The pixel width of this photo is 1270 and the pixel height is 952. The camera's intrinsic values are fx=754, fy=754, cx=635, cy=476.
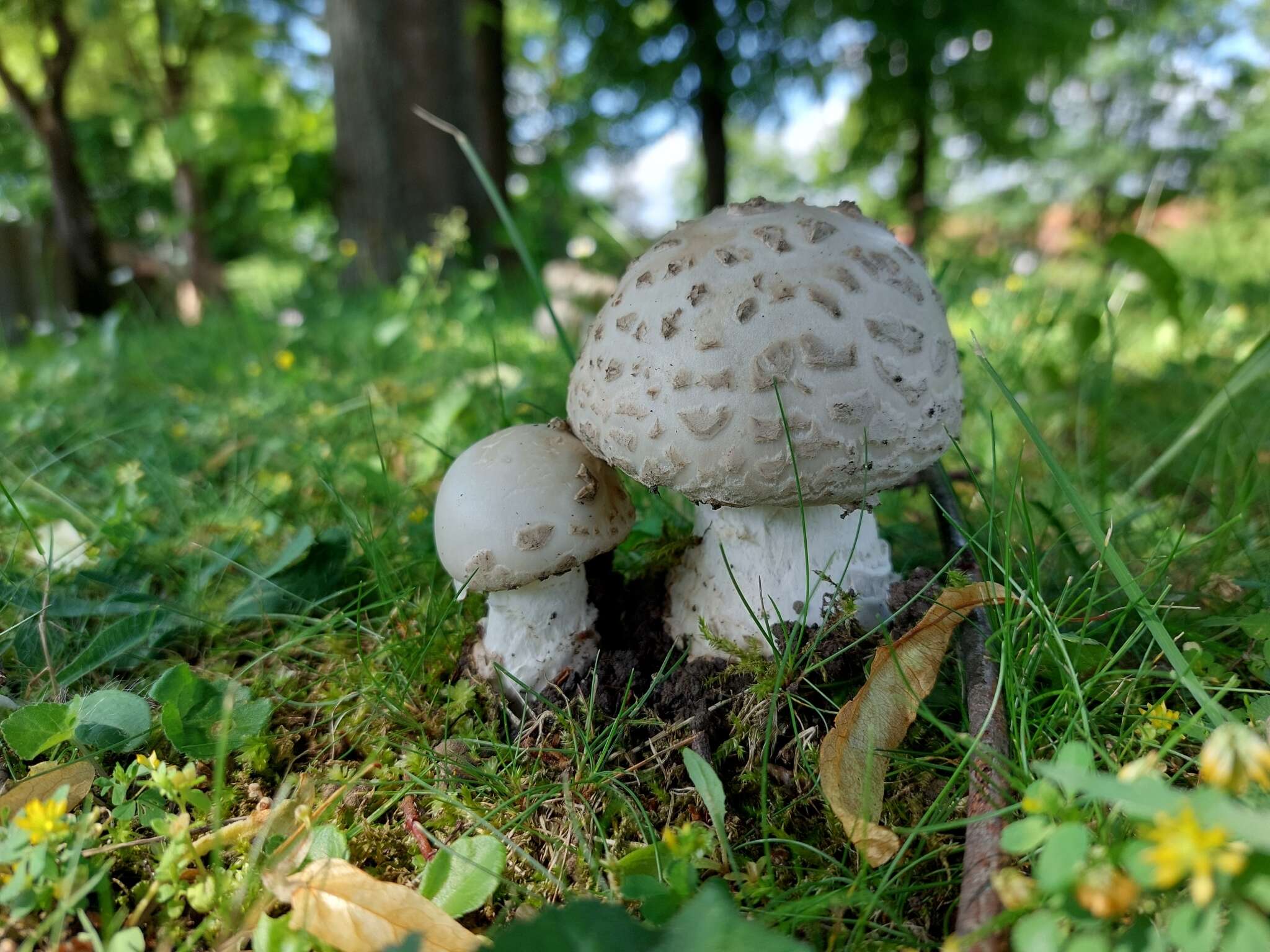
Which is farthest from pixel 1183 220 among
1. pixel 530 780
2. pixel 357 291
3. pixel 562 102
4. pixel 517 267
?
pixel 530 780

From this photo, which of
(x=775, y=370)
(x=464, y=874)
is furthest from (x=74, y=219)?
(x=464, y=874)

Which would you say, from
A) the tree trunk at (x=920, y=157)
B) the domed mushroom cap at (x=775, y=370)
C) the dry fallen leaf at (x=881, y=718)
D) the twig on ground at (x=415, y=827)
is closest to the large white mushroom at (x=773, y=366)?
the domed mushroom cap at (x=775, y=370)

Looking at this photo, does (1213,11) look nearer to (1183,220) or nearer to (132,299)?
(1183,220)

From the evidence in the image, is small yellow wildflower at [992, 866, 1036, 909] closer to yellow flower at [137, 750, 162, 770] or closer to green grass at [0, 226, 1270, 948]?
green grass at [0, 226, 1270, 948]

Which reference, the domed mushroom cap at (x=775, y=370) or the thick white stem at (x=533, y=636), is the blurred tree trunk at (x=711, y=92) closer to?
the domed mushroom cap at (x=775, y=370)

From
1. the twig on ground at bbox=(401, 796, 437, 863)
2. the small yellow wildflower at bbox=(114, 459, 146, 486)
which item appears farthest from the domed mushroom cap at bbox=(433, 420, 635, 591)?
the small yellow wildflower at bbox=(114, 459, 146, 486)

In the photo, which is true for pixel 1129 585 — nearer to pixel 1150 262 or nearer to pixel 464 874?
pixel 464 874
